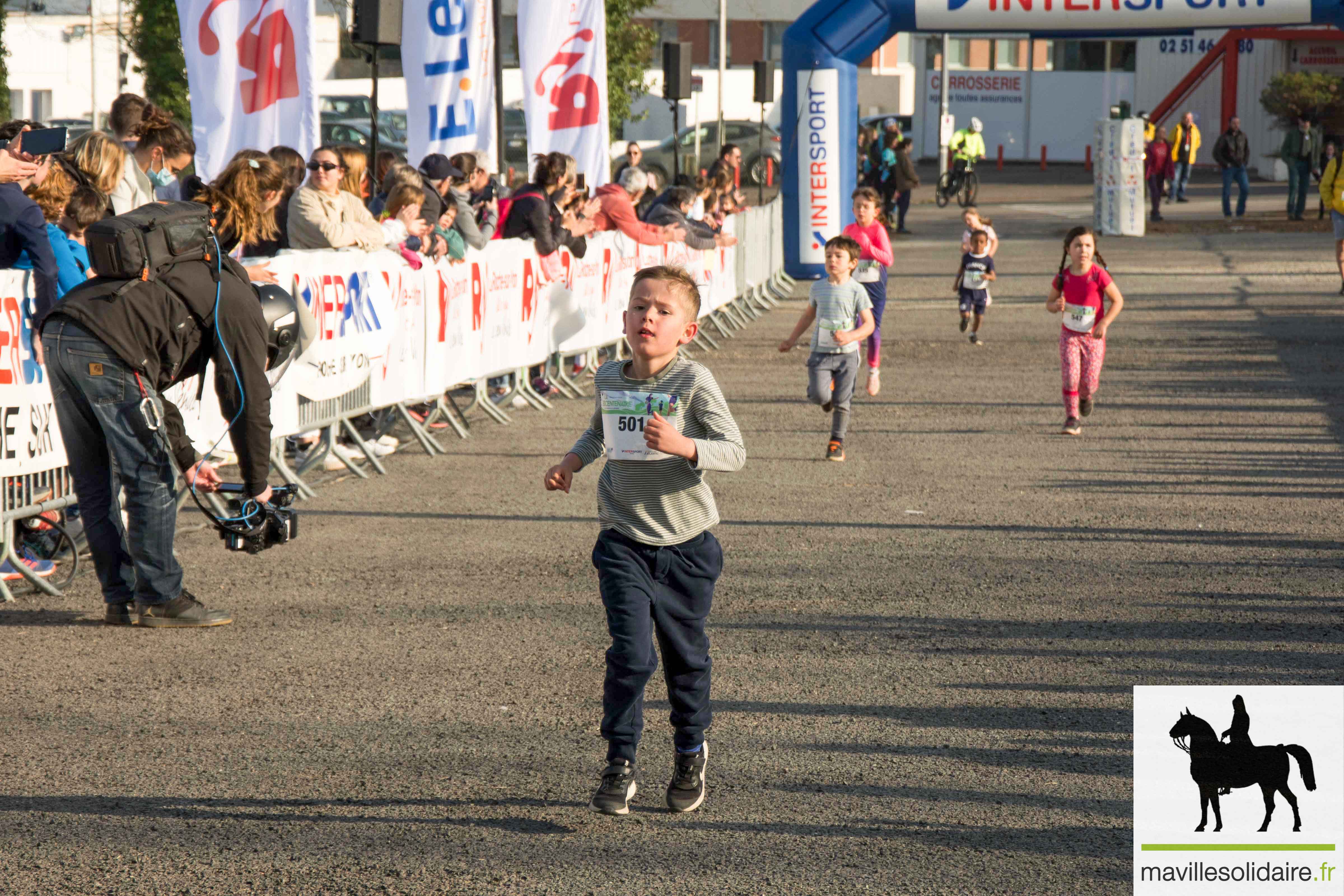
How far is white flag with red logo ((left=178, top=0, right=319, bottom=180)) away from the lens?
12.1 metres

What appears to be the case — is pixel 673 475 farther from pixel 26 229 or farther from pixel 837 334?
pixel 837 334

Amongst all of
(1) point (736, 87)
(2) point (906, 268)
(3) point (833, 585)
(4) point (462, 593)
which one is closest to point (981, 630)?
(3) point (833, 585)

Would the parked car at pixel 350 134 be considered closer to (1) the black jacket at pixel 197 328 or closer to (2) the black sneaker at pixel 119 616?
(2) the black sneaker at pixel 119 616

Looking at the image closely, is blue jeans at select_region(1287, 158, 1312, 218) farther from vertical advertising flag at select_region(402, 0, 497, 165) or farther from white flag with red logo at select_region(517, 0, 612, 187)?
vertical advertising flag at select_region(402, 0, 497, 165)

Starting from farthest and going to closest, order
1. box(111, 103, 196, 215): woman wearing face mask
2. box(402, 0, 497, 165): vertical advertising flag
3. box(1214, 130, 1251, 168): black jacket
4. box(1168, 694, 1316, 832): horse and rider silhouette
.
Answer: box(1214, 130, 1251, 168): black jacket, box(402, 0, 497, 165): vertical advertising flag, box(111, 103, 196, 215): woman wearing face mask, box(1168, 694, 1316, 832): horse and rider silhouette

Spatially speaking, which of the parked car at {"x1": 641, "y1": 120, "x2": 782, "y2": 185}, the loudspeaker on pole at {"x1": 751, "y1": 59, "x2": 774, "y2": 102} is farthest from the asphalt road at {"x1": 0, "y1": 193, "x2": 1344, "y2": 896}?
the parked car at {"x1": 641, "y1": 120, "x2": 782, "y2": 185}

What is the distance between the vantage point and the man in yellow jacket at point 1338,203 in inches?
845

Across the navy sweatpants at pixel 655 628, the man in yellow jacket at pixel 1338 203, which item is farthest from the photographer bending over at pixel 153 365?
the man in yellow jacket at pixel 1338 203

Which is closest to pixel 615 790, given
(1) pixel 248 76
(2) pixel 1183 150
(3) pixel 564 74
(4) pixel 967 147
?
(1) pixel 248 76

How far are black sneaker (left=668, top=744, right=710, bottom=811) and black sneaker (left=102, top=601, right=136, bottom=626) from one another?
3075 mm

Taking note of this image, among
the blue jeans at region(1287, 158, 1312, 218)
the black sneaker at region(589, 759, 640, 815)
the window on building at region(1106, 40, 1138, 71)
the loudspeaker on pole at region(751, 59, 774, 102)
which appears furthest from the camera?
the window on building at region(1106, 40, 1138, 71)

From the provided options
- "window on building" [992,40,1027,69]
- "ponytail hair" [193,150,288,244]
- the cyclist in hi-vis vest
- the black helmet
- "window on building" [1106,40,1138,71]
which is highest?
"window on building" [992,40,1027,69]

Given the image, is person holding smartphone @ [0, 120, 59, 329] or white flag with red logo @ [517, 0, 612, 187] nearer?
person holding smartphone @ [0, 120, 59, 329]

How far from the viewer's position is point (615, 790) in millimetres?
4805
